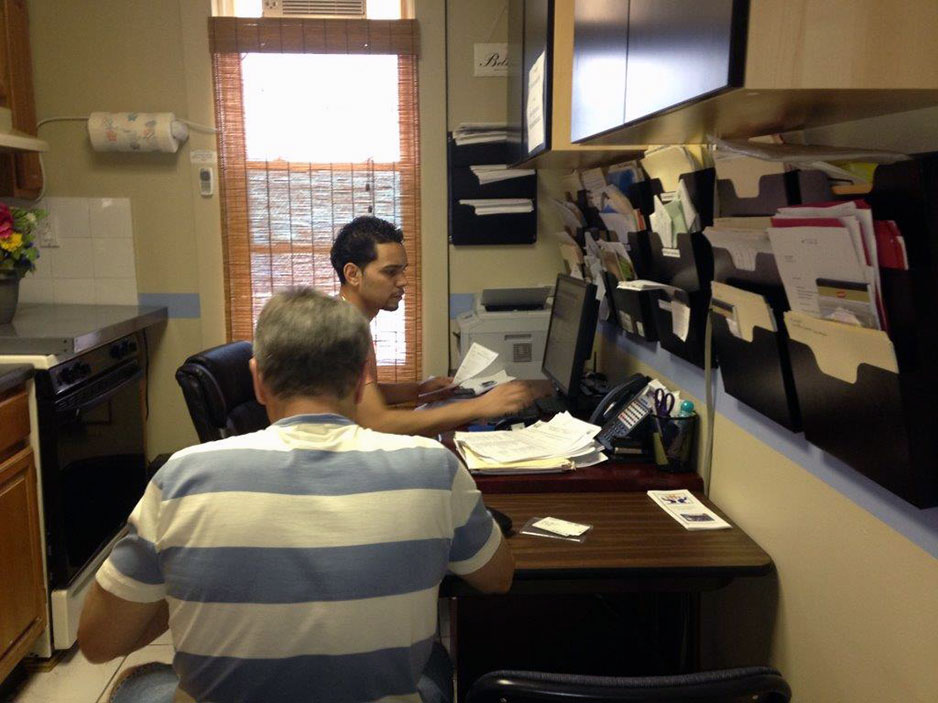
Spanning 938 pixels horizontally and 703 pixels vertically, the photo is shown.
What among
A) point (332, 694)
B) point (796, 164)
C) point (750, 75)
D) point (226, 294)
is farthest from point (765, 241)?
point (226, 294)

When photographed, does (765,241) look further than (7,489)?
No

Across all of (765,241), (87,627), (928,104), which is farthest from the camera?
(765,241)

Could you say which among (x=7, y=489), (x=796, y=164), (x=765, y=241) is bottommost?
(x=7, y=489)

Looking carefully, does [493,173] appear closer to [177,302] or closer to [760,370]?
[177,302]

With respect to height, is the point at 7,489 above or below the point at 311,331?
below

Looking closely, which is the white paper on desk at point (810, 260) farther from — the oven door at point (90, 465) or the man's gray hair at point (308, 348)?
the oven door at point (90, 465)

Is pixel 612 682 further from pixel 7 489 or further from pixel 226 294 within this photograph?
pixel 226 294

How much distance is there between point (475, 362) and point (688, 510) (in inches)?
40.2

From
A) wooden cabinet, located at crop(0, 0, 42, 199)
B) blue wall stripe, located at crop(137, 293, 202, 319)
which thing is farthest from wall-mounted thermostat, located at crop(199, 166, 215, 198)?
wooden cabinet, located at crop(0, 0, 42, 199)

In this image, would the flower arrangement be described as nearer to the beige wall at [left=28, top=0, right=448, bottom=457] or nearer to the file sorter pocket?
the beige wall at [left=28, top=0, right=448, bottom=457]

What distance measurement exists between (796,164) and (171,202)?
292 centimetres

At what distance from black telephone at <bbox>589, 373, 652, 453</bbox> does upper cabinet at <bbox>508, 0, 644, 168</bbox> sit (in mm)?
653

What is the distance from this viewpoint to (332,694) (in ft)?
3.40

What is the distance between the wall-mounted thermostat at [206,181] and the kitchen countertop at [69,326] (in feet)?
1.84
